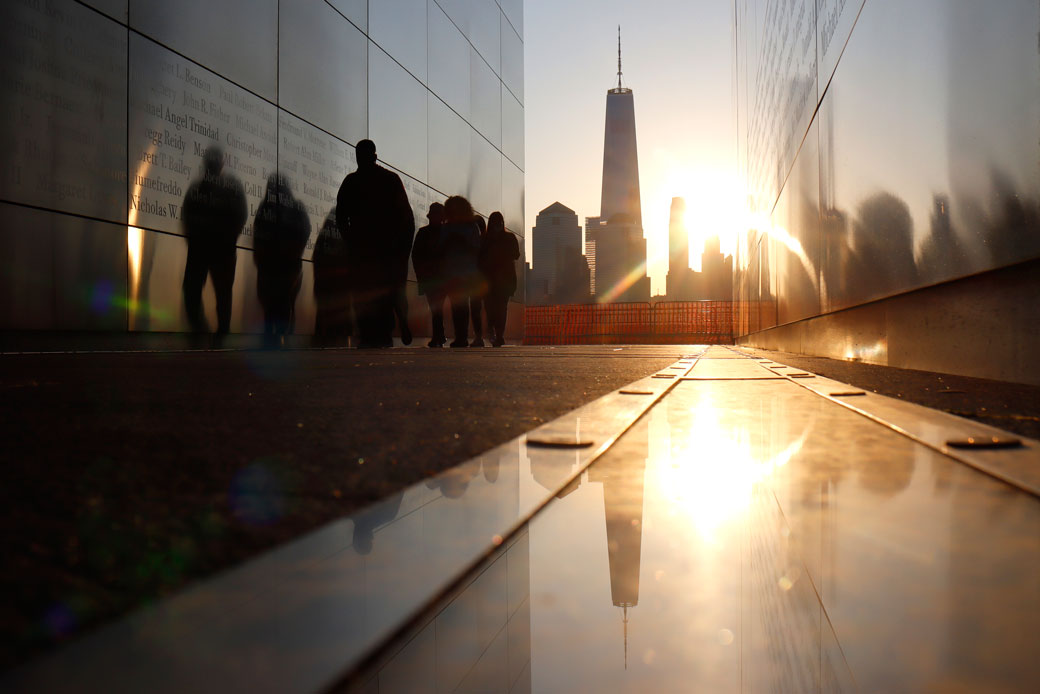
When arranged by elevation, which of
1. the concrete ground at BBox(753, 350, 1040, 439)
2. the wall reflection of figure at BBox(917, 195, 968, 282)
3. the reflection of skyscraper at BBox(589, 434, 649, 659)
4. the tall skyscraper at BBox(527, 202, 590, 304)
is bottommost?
the reflection of skyscraper at BBox(589, 434, 649, 659)

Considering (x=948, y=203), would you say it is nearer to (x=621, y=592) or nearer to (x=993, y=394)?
(x=993, y=394)

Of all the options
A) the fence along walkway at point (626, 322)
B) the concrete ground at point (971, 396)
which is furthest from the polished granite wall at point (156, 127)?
the fence along walkway at point (626, 322)

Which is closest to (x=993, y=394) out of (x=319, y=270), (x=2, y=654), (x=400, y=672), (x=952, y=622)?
(x=952, y=622)

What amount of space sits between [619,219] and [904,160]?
5675 inches

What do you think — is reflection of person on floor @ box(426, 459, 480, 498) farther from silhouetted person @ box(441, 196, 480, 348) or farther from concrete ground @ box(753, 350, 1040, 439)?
silhouetted person @ box(441, 196, 480, 348)

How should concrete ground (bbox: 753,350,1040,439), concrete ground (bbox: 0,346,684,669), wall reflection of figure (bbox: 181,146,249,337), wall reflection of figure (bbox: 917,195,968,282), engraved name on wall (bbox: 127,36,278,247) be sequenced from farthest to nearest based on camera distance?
wall reflection of figure (bbox: 181,146,249,337) → engraved name on wall (bbox: 127,36,278,247) → wall reflection of figure (bbox: 917,195,968,282) → concrete ground (bbox: 753,350,1040,439) → concrete ground (bbox: 0,346,684,669)

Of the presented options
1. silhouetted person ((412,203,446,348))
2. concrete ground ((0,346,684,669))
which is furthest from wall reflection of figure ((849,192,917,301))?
silhouetted person ((412,203,446,348))

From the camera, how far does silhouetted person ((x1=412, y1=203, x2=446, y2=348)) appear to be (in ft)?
32.2

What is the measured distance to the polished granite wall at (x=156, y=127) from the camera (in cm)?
612

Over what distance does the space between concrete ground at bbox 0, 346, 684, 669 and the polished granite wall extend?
480 centimetres

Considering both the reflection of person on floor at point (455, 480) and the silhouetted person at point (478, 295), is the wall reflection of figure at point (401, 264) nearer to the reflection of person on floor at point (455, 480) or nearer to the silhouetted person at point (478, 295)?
the silhouetted person at point (478, 295)

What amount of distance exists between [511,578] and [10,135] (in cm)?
708

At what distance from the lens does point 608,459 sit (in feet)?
3.48

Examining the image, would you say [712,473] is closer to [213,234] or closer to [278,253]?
[213,234]
